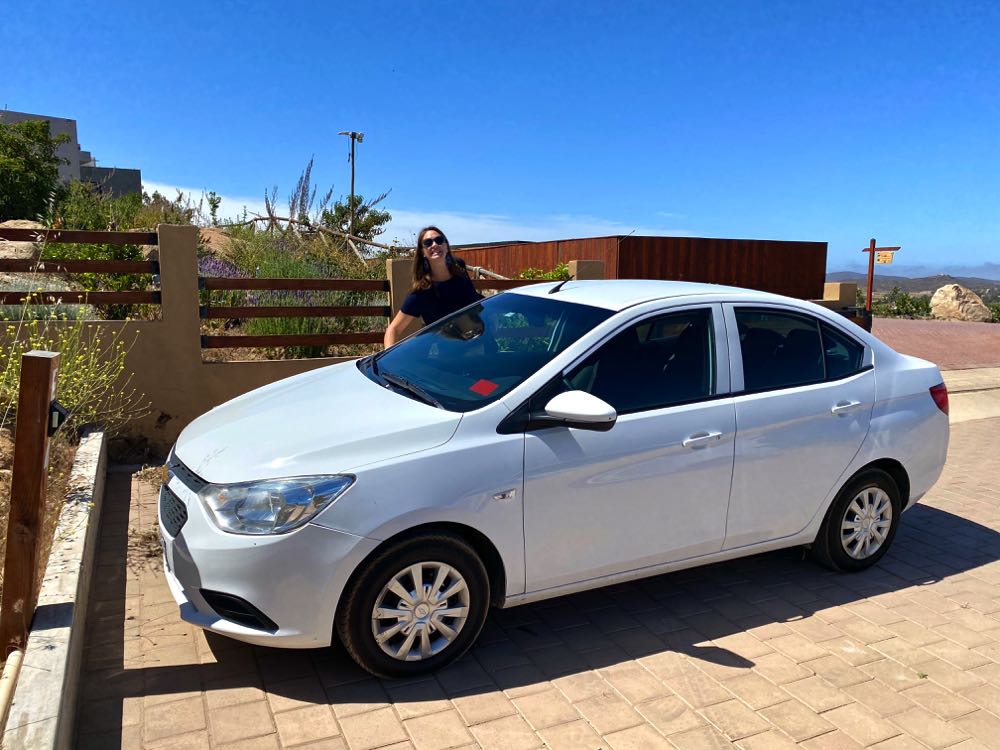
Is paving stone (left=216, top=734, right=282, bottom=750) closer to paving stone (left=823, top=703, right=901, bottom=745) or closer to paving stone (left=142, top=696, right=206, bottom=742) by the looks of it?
paving stone (left=142, top=696, right=206, bottom=742)

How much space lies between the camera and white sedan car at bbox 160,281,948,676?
10.3 feet

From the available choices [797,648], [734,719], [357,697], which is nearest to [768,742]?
[734,719]

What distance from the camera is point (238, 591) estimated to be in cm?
310

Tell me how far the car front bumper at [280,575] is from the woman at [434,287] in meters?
2.69

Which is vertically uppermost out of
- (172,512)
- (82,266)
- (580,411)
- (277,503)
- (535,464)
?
(82,266)

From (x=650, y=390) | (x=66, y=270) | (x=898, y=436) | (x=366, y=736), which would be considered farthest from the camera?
(x=66, y=270)

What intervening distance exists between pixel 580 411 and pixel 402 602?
1.10 metres

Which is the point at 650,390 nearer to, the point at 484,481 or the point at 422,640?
the point at 484,481

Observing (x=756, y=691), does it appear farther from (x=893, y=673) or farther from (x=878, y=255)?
(x=878, y=255)

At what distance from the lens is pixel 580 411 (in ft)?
11.2

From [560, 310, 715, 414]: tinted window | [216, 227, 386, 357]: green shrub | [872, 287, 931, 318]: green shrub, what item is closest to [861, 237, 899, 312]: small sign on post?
[872, 287, 931, 318]: green shrub

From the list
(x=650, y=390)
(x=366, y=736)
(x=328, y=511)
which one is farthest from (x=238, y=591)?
(x=650, y=390)

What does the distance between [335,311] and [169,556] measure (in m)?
4.68

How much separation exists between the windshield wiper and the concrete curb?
1695mm
